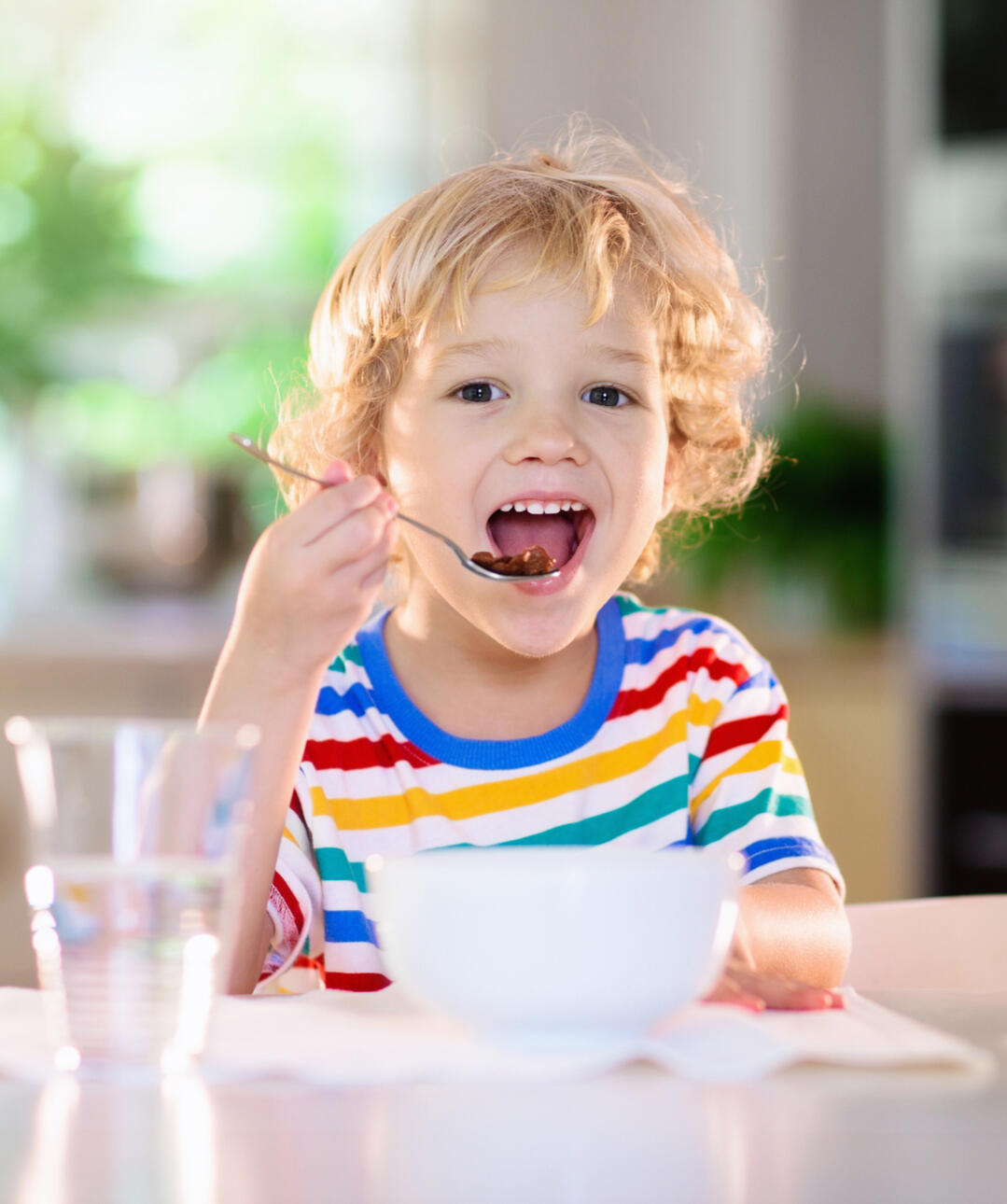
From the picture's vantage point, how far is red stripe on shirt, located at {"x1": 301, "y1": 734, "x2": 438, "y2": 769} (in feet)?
3.92

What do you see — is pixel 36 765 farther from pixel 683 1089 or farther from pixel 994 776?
pixel 994 776

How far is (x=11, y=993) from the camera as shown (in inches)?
28.5

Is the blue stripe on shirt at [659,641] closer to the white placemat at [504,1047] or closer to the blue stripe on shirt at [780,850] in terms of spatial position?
the blue stripe on shirt at [780,850]

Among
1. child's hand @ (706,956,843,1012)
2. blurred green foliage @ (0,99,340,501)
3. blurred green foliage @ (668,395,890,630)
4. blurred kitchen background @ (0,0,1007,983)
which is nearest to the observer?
child's hand @ (706,956,843,1012)

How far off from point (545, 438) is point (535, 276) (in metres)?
0.12

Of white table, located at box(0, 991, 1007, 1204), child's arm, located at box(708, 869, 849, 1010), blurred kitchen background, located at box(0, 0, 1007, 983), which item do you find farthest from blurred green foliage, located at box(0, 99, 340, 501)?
white table, located at box(0, 991, 1007, 1204)

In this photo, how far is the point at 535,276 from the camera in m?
1.15

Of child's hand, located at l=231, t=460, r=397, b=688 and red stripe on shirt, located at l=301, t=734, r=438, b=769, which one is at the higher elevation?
child's hand, located at l=231, t=460, r=397, b=688

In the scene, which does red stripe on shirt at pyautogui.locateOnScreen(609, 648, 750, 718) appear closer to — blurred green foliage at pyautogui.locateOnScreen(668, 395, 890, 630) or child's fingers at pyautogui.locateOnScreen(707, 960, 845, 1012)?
child's fingers at pyautogui.locateOnScreen(707, 960, 845, 1012)

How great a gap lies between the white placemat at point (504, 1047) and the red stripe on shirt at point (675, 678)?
0.56 metres

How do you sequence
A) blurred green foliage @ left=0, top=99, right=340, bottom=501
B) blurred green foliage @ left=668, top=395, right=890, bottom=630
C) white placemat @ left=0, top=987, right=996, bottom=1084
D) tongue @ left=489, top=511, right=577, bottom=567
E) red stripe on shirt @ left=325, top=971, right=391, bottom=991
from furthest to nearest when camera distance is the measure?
blurred green foliage @ left=0, top=99, right=340, bottom=501, blurred green foliage @ left=668, top=395, right=890, bottom=630, tongue @ left=489, top=511, right=577, bottom=567, red stripe on shirt @ left=325, top=971, right=391, bottom=991, white placemat @ left=0, top=987, right=996, bottom=1084

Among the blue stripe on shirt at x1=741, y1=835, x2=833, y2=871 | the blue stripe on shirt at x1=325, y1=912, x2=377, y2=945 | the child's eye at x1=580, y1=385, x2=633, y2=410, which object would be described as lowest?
the blue stripe on shirt at x1=325, y1=912, x2=377, y2=945

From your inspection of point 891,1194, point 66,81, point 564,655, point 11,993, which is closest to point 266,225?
point 66,81

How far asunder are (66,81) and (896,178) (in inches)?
69.7
